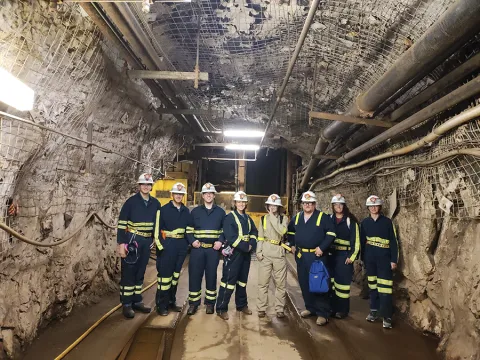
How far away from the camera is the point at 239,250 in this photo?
457cm

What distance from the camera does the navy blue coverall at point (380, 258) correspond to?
171 inches

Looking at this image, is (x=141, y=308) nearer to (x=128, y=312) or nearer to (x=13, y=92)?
(x=128, y=312)

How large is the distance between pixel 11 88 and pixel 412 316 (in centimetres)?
521

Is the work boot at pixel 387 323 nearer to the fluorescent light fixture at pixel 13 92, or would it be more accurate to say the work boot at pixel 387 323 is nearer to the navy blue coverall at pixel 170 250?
the navy blue coverall at pixel 170 250

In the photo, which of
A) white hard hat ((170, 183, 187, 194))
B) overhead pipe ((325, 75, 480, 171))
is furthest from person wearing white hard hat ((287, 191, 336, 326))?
white hard hat ((170, 183, 187, 194))

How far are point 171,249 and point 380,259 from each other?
2.90 m

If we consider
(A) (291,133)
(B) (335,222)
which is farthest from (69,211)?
(A) (291,133)

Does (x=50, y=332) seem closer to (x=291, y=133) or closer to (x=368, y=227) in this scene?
(x=368, y=227)

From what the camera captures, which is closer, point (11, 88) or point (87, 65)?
point (11, 88)

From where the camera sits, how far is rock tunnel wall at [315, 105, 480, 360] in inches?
127

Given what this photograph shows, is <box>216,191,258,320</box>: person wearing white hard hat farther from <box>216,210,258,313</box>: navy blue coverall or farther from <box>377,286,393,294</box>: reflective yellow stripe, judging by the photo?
<box>377,286,393,294</box>: reflective yellow stripe

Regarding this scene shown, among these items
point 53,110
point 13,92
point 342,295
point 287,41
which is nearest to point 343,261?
point 342,295

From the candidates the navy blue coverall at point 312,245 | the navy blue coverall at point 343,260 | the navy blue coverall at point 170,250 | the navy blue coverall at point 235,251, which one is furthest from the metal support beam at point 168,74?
the navy blue coverall at point 343,260

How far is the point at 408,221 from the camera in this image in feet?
15.2
